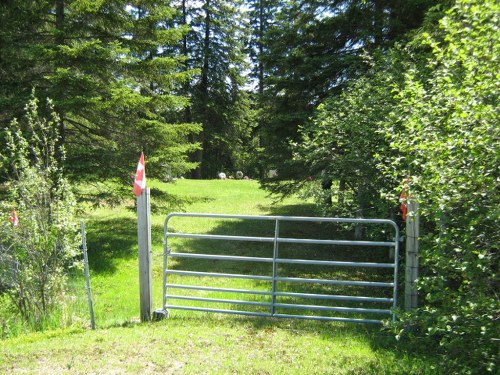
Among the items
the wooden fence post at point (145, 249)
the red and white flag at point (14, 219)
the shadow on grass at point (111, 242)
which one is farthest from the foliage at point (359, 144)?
the red and white flag at point (14, 219)

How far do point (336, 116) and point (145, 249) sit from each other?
5452mm

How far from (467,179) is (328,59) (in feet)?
34.2

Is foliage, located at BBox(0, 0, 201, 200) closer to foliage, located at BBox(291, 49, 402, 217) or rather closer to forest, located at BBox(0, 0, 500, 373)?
forest, located at BBox(0, 0, 500, 373)

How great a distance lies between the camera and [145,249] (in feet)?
19.6

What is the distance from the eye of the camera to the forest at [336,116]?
3.52m

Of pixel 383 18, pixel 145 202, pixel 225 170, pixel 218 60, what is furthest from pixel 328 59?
pixel 225 170

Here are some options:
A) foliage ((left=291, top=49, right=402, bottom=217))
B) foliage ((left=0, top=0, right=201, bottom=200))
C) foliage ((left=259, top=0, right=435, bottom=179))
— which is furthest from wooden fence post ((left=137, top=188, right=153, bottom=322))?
foliage ((left=259, top=0, right=435, bottom=179))

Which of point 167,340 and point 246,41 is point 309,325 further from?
point 246,41

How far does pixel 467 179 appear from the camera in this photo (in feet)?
11.2

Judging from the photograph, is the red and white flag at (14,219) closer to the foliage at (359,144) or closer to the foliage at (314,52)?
the foliage at (359,144)

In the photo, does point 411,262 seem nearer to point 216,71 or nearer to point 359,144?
point 359,144

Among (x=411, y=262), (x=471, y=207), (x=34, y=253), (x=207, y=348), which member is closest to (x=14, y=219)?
(x=34, y=253)

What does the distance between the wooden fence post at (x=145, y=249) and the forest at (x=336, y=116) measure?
1.26 m

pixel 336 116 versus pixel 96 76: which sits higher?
pixel 96 76
